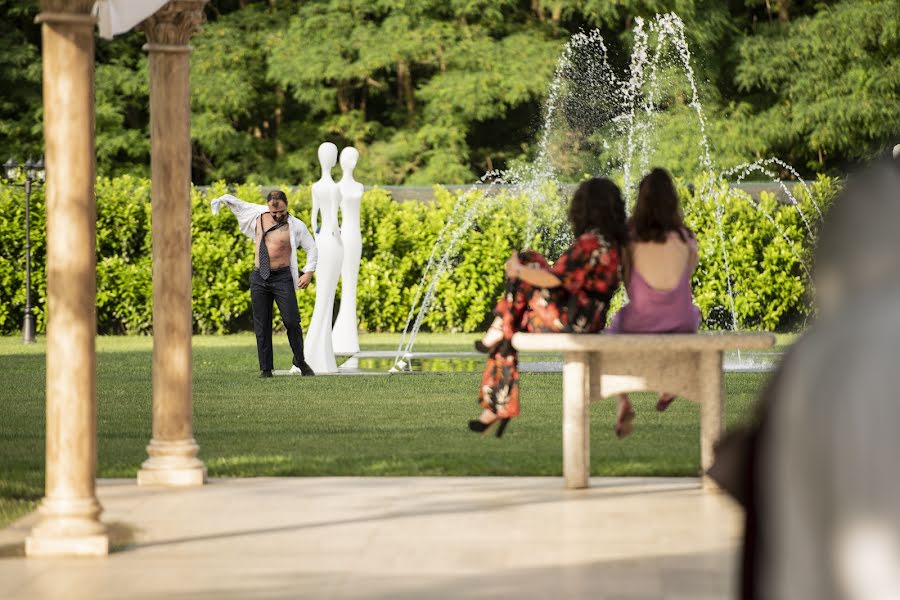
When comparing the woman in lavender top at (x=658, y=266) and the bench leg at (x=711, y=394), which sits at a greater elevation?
the woman in lavender top at (x=658, y=266)

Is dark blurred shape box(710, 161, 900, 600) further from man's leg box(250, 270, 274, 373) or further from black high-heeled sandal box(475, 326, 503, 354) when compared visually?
man's leg box(250, 270, 274, 373)

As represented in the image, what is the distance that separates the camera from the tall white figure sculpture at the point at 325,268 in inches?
602

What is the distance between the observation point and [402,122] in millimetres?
30656

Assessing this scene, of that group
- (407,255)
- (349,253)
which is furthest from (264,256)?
(407,255)

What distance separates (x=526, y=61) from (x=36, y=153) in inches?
359

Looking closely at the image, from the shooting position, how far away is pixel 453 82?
28516mm

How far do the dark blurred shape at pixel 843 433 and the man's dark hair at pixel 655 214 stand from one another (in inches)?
253

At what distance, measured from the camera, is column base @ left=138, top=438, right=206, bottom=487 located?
7.59 m

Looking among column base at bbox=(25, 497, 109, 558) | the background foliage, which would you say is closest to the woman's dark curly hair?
column base at bbox=(25, 497, 109, 558)

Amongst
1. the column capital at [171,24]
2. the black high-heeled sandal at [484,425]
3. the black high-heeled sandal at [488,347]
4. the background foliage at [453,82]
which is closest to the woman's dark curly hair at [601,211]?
the black high-heeled sandal at [488,347]

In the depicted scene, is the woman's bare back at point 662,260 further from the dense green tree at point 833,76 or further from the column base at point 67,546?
the dense green tree at point 833,76

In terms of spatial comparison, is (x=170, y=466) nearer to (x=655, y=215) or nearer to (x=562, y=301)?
(x=562, y=301)

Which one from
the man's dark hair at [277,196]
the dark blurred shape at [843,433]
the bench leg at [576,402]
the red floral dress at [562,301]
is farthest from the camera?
the man's dark hair at [277,196]

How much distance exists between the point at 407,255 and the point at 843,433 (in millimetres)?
21503
